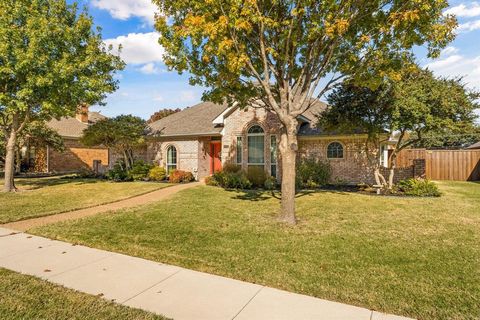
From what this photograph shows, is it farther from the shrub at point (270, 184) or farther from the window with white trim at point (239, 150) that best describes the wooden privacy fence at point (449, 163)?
the window with white trim at point (239, 150)

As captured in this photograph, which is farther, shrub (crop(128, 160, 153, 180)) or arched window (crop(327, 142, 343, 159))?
shrub (crop(128, 160, 153, 180))

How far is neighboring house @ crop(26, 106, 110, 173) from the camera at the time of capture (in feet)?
84.4

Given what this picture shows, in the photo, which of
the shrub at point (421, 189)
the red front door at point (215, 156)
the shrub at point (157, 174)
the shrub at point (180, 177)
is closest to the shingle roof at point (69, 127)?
the shrub at point (157, 174)

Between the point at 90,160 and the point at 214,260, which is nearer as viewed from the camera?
the point at 214,260

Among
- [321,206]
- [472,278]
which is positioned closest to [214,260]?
[472,278]

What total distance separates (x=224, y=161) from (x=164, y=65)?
358 inches

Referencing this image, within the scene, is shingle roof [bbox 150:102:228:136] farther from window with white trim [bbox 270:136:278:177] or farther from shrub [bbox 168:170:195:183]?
window with white trim [bbox 270:136:278:177]

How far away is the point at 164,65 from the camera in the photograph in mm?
9398

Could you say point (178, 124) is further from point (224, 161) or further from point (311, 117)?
point (311, 117)

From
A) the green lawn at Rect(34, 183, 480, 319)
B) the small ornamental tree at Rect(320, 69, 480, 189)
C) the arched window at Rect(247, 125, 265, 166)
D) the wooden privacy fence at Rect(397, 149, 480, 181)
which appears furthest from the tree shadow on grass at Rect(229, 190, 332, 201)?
the wooden privacy fence at Rect(397, 149, 480, 181)

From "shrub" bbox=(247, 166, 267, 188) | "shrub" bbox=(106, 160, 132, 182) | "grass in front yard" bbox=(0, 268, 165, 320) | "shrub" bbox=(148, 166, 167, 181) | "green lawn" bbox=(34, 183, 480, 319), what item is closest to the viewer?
"grass in front yard" bbox=(0, 268, 165, 320)

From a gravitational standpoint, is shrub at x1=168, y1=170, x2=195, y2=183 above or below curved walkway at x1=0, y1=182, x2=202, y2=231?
above

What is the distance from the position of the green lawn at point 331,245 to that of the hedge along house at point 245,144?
495 cm

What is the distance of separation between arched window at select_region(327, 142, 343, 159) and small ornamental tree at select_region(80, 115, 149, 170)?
1135 centimetres
